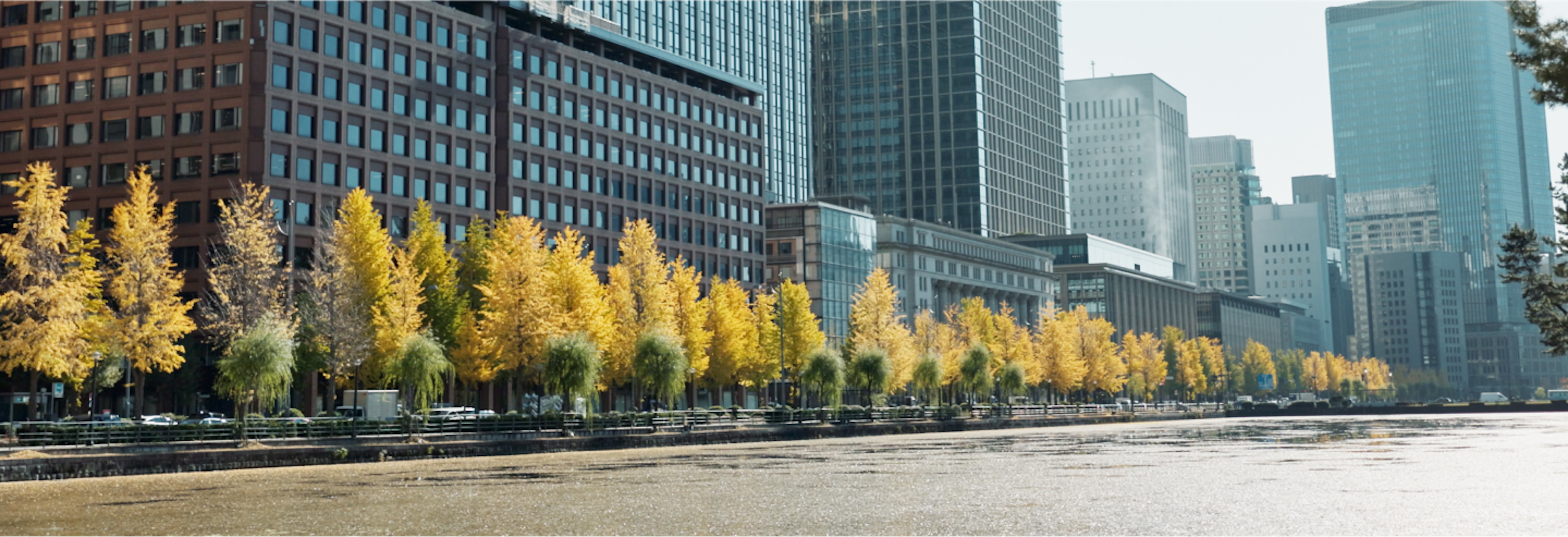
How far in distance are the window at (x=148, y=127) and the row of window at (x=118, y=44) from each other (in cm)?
463

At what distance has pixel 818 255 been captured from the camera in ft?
536

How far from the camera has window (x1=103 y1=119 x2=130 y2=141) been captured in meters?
98.1

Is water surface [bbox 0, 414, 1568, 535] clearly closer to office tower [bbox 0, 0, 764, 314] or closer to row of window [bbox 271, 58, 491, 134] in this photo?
office tower [bbox 0, 0, 764, 314]

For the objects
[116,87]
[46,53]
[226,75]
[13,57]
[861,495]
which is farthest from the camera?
[13,57]

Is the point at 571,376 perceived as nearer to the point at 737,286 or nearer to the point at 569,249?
the point at 569,249

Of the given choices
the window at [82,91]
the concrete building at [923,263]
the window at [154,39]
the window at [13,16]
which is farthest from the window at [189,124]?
the concrete building at [923,263]

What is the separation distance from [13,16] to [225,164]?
823 inches

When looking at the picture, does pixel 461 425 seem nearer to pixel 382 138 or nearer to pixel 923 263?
pixel 382 138

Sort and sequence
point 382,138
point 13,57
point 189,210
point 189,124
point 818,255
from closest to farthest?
point 189,210
point 189,124
point 13,57
point 382,138
point 818,255

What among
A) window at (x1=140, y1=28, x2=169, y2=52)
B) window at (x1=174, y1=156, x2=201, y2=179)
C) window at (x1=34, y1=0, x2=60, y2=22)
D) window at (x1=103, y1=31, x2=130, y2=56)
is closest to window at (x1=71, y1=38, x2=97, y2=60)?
window at (x1=103, y1=31, x2=130, y2=56)

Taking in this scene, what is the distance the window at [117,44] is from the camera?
3871 inches

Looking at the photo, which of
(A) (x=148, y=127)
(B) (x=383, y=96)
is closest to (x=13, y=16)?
(A) (x=148, y=127)

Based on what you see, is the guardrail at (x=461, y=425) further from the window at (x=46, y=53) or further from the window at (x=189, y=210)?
the window at (x=46, y=53)

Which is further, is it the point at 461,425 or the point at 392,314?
the point at 392,314
